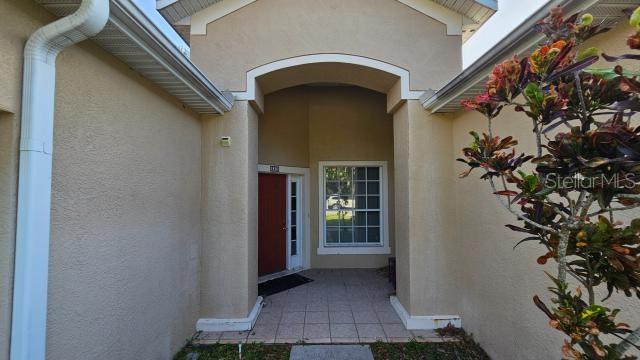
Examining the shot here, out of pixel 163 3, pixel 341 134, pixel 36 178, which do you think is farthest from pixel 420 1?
pixel 36 178

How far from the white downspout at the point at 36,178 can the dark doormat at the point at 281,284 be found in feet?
14.6

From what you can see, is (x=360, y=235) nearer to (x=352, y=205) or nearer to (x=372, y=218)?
(x=372, y=218)

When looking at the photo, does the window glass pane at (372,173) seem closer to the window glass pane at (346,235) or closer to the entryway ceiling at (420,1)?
the window glass pane at (346,235)

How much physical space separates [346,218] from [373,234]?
0.84 metres

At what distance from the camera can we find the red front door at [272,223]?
269 inches

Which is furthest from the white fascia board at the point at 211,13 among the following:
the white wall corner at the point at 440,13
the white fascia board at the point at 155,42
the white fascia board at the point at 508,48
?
the white fascia board at the point at 508,48

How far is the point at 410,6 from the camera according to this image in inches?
186

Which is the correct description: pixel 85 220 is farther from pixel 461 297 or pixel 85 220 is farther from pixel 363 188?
pixel 363 188

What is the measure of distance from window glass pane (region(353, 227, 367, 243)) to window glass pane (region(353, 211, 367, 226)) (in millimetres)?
134

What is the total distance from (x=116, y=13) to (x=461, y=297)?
534 centimetres

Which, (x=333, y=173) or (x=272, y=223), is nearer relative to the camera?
(x=272, y=223)

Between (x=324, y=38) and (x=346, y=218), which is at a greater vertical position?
(x=324, y=38)

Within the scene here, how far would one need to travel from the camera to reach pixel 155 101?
10.8ft

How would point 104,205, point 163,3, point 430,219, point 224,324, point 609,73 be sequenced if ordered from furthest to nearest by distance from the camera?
point 430,219
point 224,324
point 163,3
point 104,205
point 609,73
